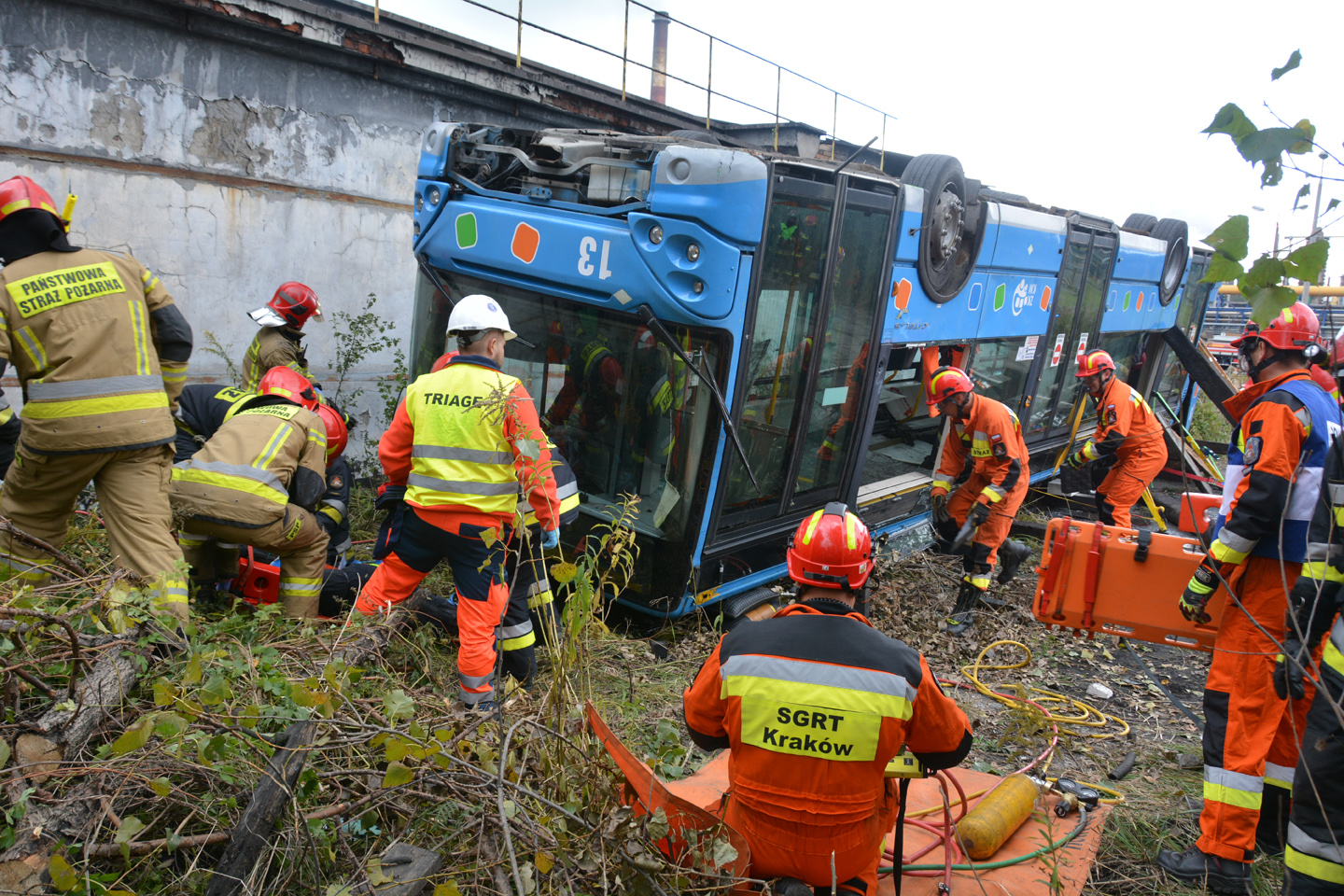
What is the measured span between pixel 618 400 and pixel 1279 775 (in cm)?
311

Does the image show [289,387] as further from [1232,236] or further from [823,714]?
[1232,236]

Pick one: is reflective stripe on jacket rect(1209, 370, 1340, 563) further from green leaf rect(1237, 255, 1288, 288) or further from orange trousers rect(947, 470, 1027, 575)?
orange trousers rect(947, 470, 1027, 575)

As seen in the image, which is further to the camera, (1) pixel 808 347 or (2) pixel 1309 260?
(1) pixel 808 347

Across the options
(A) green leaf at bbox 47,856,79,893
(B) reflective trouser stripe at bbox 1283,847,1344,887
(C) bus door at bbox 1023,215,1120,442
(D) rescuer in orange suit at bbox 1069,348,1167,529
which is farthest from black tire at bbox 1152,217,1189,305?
(A) green leaf at bbox 47,856,79,893

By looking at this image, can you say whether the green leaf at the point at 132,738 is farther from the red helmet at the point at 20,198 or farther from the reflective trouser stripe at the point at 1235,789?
the reflective trouser stripe at the point at 1235,789

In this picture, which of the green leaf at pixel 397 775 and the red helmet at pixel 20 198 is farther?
the red helmet at pixel 20 198

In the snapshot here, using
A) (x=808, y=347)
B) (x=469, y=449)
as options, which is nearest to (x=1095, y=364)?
(x=808, y=347)

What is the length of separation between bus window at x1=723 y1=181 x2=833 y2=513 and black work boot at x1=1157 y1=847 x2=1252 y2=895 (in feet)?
7.50

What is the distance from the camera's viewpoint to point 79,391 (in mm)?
3287

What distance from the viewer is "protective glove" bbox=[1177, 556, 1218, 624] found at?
123 inches

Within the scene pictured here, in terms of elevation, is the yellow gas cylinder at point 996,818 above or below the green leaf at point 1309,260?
below

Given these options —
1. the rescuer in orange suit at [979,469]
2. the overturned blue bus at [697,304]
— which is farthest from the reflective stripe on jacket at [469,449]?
the rescuer in orange suit at [979,469]

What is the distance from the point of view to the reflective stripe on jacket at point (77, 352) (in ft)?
10.6

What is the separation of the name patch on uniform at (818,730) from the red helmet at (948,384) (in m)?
3.71
